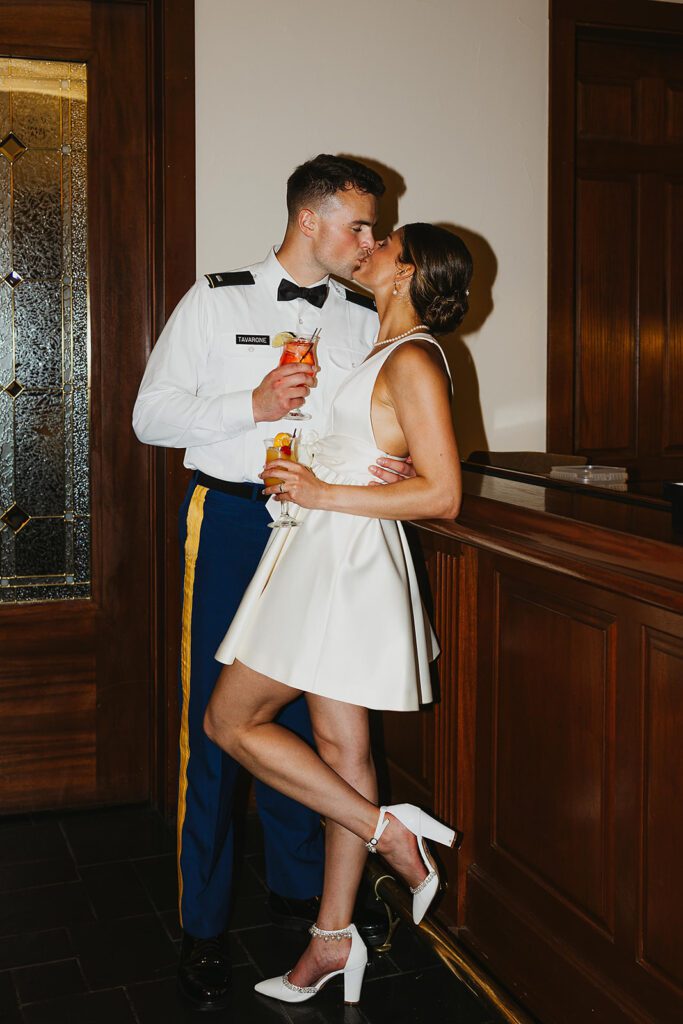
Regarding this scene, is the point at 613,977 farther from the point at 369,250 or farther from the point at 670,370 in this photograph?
the point at 670,370

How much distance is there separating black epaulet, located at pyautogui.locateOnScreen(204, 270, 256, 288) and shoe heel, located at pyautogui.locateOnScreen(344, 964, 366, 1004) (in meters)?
1.67

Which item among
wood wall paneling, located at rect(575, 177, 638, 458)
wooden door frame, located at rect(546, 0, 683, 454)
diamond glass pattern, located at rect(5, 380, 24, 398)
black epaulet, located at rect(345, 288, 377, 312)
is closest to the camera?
black epaulet, located at rect(345, 288, 377, 312)

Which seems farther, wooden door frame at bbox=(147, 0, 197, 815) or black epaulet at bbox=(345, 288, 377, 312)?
wooden door frame at bbox=(147, 0, 197, 815)

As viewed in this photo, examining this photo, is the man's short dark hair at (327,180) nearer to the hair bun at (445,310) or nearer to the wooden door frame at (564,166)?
the hair bun at (445,310)

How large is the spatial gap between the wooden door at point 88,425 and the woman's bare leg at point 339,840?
131 cm

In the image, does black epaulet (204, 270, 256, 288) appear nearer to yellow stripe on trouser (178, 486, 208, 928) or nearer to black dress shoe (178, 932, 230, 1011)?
yellow stripe on trouser (178, 486, 208, 928)

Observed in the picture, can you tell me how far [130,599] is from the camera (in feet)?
12.1

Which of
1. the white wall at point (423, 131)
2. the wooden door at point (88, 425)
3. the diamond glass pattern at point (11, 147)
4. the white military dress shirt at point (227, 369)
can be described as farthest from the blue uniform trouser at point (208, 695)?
the diamond glass pattern at point (11, 147)

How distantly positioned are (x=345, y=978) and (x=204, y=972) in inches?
13.3

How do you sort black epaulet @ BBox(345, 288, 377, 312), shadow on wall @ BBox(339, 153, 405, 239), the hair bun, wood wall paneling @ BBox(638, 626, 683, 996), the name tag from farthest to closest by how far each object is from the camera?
shadow on wall @ BBox(339, 153, 405, 239) < black epaulet @ BBox(345, 288, 377, 312) < the name tag < the hair bun < wood wall paneling @ BBox(638, 626, 683, 996)

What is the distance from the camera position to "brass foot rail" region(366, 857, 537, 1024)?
7.86 feet

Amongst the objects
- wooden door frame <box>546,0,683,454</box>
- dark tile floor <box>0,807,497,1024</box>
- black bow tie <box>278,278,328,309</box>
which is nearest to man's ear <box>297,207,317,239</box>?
black bow tie <box>278,278,328,309</box>

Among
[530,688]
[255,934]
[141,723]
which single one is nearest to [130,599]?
[141,723]

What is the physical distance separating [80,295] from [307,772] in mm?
1910
